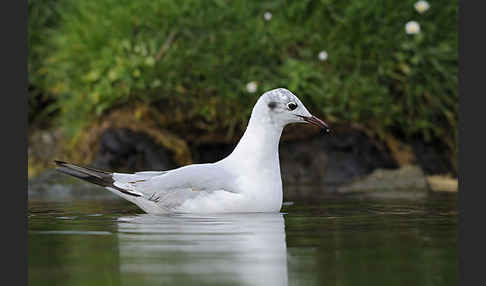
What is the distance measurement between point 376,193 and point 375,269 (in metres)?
5.39

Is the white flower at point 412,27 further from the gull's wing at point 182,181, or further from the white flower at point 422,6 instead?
the gull's wing at point 182,181

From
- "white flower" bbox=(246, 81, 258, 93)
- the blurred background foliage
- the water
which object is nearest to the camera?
the water

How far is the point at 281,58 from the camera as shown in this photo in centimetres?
1155

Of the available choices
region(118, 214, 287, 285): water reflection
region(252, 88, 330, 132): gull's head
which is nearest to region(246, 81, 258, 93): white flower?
region(252, 88, 330, 132): gull's head

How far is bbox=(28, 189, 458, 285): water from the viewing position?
4250 mm

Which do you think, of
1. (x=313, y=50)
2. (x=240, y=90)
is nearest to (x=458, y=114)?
(x=313, y=50)

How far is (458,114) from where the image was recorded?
11.6 m

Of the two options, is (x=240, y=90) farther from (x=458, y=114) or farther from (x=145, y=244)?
(x=145, y=244)

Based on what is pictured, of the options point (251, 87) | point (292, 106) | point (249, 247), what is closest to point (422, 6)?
point (251, 87)

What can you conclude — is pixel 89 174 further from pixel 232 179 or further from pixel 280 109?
pixel 280 109

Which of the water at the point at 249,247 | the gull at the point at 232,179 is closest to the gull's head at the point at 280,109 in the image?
the gull at the point at 232,179

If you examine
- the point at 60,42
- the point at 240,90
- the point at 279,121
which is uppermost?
the point at 60,42

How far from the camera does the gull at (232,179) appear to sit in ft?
23.4

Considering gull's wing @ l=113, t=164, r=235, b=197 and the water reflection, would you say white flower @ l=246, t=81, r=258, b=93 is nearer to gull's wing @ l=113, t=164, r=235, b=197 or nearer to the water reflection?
gull's wing @ l=113, t=164, r=235, b=197
